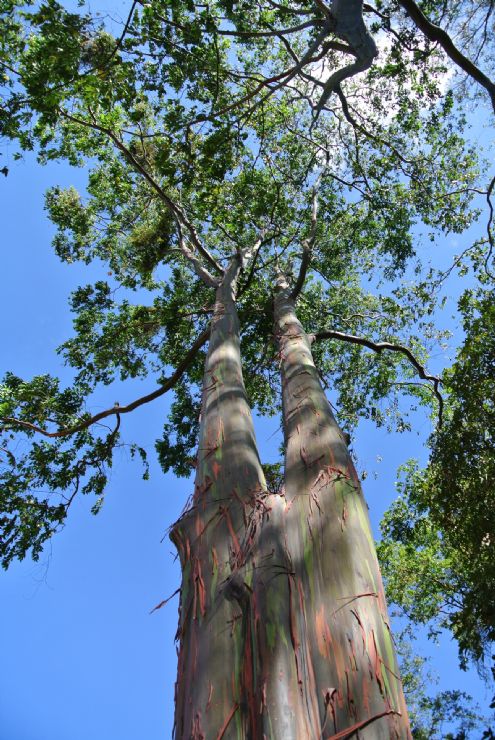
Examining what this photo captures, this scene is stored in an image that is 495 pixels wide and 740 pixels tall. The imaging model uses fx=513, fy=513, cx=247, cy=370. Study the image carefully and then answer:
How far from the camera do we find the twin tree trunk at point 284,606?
1.72 meters

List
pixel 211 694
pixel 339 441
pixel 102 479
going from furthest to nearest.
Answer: pixel 102 479 < pixel 339 441 < pixel 211 694

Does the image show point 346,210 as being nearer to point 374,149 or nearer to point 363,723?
point 374,149

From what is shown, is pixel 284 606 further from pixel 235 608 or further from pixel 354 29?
pixel 354 29

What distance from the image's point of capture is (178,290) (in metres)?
10.1

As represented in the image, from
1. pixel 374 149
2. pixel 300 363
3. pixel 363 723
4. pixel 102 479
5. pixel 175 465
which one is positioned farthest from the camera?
pixel 374 149

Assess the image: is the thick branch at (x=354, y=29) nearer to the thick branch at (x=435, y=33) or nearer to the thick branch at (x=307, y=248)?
the thick branch at (x=435, y=33)

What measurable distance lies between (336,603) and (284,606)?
0.21 meters

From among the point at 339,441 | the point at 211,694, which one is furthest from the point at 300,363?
the point at 211,694

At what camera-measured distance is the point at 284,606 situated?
2.05m

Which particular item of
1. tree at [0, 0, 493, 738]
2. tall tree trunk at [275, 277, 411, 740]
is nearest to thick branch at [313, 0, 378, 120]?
tree at [0, 0, 493, 738]

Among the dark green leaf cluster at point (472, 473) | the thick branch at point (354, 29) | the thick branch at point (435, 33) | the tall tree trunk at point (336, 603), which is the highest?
the thick branch at point (354, 29)

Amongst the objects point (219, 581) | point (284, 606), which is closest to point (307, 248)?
point (219, 581)

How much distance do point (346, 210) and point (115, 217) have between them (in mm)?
4799

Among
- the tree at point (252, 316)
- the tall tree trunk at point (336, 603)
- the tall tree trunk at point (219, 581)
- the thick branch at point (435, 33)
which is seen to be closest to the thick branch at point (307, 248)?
the tree at point (252, 316)
